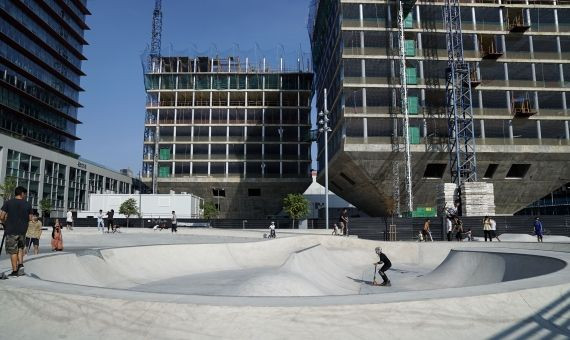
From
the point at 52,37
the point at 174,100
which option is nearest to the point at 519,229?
the point at 174,100

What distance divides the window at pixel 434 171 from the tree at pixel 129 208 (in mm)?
33212

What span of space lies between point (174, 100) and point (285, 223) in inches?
1606

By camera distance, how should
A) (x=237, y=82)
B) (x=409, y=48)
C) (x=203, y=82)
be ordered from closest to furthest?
(x=409, y=48) < (x=203, y=82) < (x=237, y=82)

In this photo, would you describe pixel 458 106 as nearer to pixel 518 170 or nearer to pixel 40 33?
pixel 518 170

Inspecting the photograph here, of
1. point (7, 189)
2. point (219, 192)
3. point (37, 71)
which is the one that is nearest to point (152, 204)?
point (7, 189)

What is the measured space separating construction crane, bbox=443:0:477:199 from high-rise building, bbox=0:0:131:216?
4966cm

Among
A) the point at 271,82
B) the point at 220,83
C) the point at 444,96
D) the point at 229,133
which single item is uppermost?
the point at 271,82

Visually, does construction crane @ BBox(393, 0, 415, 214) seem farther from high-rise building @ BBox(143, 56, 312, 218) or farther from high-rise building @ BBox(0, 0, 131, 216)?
high-rise building @ BBox(0, 0, 131, 216)

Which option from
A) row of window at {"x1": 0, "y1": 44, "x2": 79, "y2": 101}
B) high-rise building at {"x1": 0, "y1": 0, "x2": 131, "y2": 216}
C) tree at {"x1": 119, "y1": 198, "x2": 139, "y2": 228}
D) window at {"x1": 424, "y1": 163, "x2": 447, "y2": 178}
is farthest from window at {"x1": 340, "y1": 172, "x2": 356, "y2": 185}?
row of window at {"x1": 0, "y1": 44, "x2": 79, "y2": 101}

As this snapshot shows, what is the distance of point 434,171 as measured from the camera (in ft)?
147

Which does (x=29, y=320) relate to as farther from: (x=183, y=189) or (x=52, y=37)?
(x=52, y=37)

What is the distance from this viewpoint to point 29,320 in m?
4.54

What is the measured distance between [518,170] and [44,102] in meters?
66.7

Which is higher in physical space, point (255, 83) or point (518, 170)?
point (255, 83)
